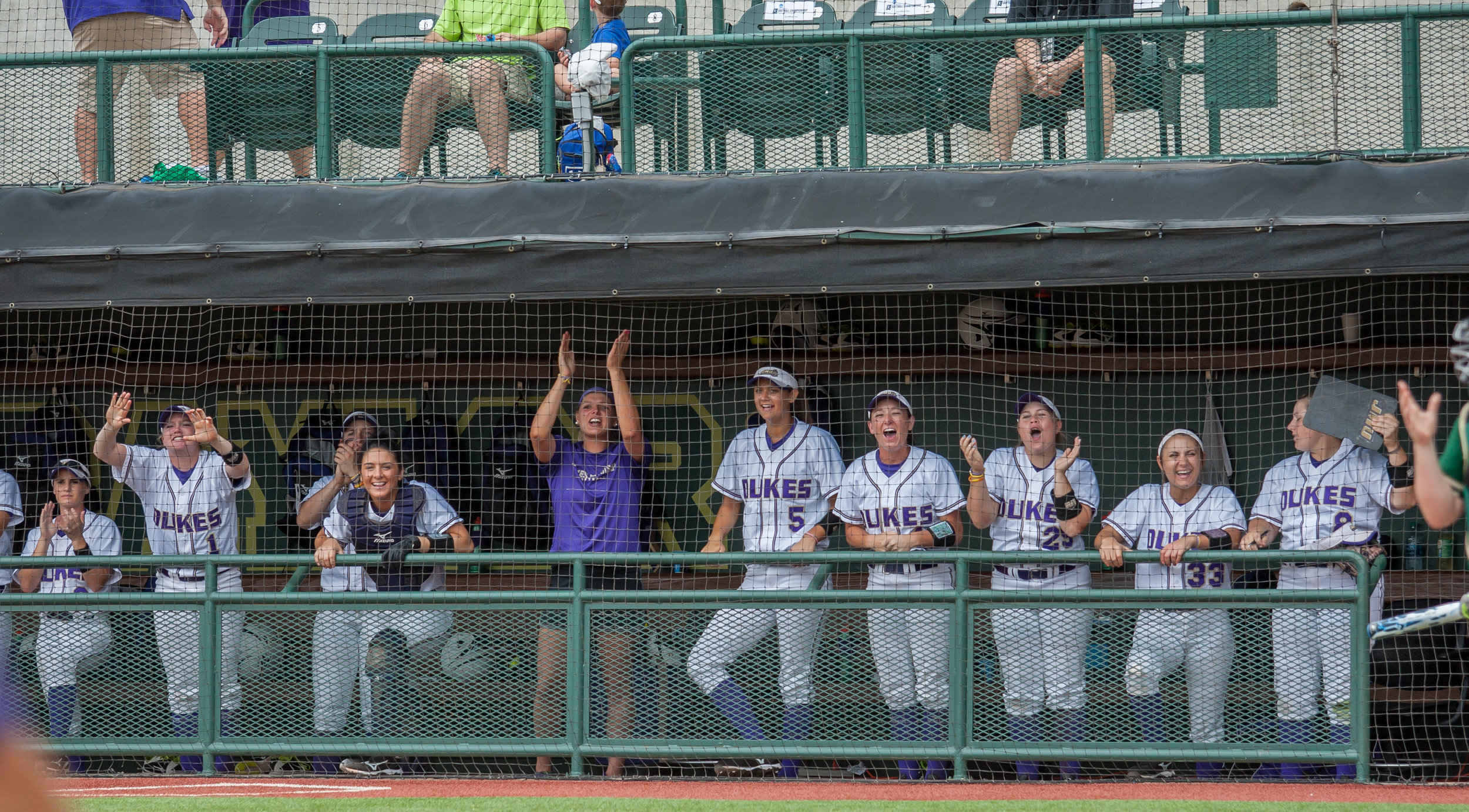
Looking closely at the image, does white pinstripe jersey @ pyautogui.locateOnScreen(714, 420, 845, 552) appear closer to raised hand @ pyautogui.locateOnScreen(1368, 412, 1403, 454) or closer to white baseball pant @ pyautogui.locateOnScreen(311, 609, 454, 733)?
white baseball pant @ pyautogui.locateOnScreen(311, 609, 454, 733)

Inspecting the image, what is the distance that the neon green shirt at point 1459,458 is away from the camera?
3.74m

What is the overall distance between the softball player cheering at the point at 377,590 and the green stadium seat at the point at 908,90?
2.86m

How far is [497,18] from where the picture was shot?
293 inches

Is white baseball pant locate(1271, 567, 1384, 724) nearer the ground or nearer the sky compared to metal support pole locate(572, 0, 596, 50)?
nearer the ground

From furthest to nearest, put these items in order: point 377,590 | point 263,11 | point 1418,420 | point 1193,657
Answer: point 263,11 < point 377,590 < point 1193,657 < point 1418,420

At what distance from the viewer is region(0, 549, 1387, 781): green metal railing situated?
5.93 metres

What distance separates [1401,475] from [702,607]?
354 centimetres

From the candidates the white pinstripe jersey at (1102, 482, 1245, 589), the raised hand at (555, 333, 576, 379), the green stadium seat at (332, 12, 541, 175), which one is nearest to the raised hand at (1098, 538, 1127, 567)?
the white pinstripe jersey at (1102, 482, 1245, 589)

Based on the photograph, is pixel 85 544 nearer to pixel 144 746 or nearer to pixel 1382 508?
pixel 144 746

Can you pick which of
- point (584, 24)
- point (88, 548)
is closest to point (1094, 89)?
point (584, 24)

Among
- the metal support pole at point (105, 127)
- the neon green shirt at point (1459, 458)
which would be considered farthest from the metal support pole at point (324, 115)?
the neon green shirt at point (1459, 458)

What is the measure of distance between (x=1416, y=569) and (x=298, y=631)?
5.46 m

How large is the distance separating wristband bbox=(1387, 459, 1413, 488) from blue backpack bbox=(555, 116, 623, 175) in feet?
13.2

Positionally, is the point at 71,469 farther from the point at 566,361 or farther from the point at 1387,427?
the point at 1387,427
